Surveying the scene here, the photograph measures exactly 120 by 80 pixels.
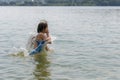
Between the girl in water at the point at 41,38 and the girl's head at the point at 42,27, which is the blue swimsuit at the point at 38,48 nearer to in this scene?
the girl in water at the point at 41,38

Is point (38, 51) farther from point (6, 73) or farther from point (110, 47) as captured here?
point (110, 47)

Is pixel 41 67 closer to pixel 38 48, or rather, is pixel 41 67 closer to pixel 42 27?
pixel 38 48

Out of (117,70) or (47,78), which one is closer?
(47,78)

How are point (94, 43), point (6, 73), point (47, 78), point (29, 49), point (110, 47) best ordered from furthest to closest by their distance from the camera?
point (94, 43) → point (110, 47) → point (29, 49) → point (6, 73) → point (47, 78)

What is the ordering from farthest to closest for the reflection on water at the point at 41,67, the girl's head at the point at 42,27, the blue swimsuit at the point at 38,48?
the blue swimsuit at the point at 38,48 → the girl's head at the point at 42,27 → the reflection on water at the point at 41,67

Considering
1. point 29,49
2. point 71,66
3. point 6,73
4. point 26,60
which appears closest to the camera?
point 6,73

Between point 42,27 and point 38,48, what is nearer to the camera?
point 42,27

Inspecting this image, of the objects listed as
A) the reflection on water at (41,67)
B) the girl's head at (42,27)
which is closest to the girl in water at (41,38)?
the girl's head at (42,27)

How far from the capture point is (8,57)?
1966 cm

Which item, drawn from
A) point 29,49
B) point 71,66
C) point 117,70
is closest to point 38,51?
point 29,49

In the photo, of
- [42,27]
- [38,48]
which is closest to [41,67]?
[38,48]

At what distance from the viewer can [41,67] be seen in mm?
16984

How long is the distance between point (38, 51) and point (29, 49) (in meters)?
0.75

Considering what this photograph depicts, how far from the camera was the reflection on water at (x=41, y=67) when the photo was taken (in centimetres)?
1510
